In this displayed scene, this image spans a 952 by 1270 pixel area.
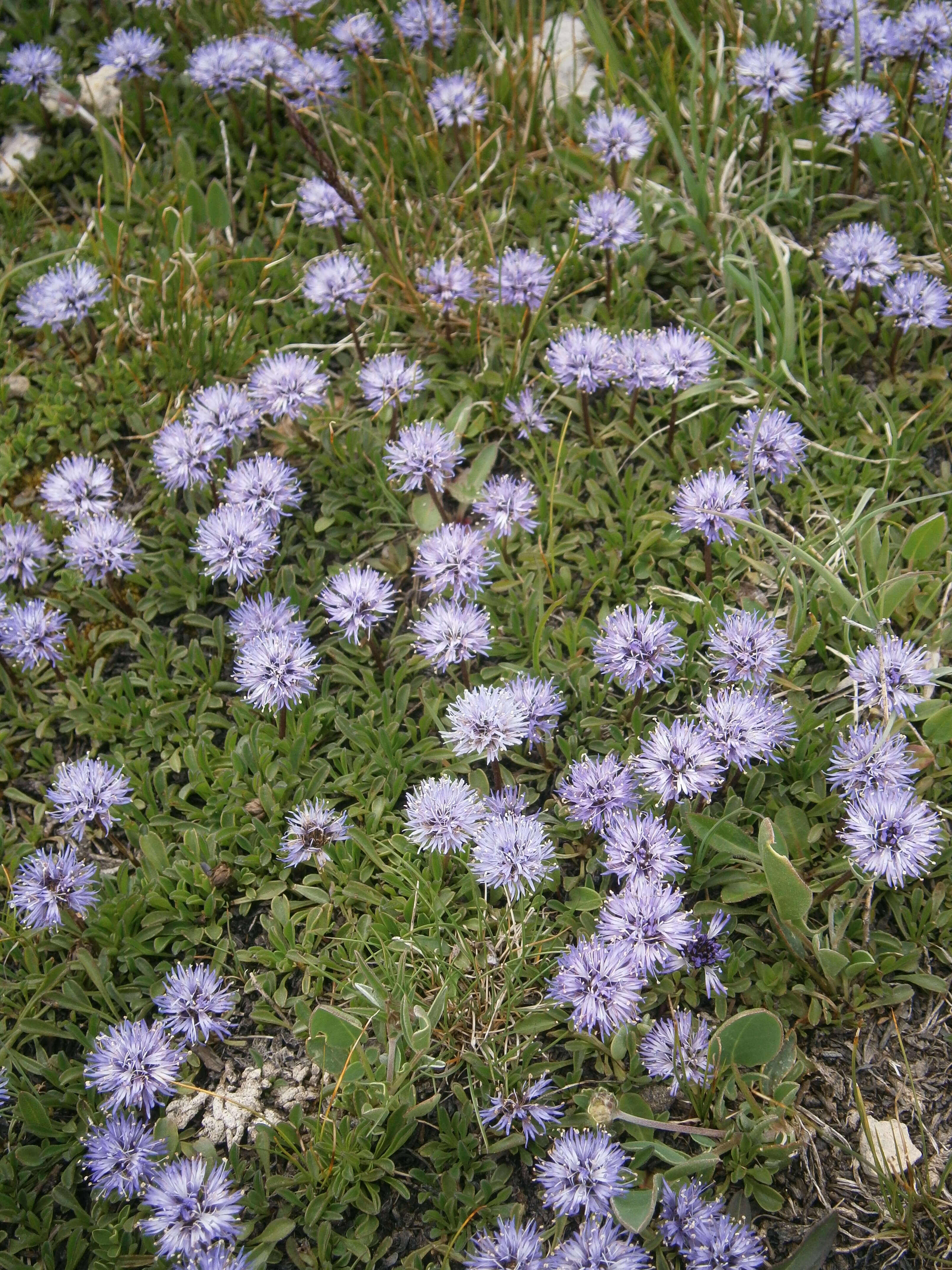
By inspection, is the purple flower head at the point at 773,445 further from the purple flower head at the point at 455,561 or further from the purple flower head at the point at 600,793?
the purple flower head at the point at 600,793

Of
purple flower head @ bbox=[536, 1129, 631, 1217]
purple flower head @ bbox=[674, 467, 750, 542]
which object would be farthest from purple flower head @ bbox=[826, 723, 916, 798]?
purple flower head @ bbox=[536, 1129, 631, 1217]

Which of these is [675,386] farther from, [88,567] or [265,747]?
[88,567]

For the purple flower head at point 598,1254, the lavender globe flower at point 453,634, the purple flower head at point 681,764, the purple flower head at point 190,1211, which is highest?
the lavender globe flower at point 453,634

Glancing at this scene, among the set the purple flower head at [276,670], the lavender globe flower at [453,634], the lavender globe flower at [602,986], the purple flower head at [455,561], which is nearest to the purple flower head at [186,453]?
the purple flower head at [276,670]

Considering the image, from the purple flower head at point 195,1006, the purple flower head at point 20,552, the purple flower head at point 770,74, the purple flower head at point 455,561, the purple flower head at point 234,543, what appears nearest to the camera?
the purple flower head at point 195,1006

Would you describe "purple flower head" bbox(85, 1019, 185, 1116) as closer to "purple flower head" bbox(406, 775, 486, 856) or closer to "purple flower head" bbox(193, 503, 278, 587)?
"purple flower head" bbox(406, 775, 486, 856)

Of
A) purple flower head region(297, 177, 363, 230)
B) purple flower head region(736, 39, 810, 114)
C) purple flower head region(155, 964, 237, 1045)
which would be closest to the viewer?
purple flower head region(155, 964, 237, 1045)

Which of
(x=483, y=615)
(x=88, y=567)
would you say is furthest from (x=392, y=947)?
(x=88, y=567)
